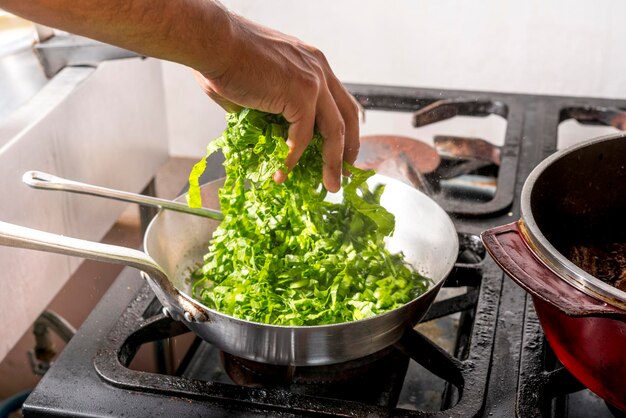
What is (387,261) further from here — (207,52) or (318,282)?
(207,52)

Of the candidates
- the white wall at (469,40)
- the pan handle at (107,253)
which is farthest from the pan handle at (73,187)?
the white wall at (469,40)

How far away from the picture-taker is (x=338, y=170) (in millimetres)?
1097

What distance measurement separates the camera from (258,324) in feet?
3.02

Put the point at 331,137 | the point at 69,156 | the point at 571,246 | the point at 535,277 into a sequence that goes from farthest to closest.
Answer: the point at 69,156, the point at 571,246, the point at 331,137, the point at 535,277

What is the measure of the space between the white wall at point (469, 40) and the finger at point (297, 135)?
4.19 ft

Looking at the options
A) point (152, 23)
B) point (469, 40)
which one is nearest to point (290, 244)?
point (152, 23)

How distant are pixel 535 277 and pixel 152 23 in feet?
1.79

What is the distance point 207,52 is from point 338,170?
10.4 inches

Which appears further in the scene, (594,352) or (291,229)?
(291,229)

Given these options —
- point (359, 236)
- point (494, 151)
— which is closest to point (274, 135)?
point (359, 236)

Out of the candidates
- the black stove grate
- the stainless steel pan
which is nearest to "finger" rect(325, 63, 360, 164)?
the stainless steel pan

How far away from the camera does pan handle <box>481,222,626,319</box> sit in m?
0.79

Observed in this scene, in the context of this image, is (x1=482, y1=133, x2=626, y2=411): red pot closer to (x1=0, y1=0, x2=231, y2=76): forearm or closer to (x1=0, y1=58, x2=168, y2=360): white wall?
(x1=0, y1=0, x2=231, y2=76): forearm

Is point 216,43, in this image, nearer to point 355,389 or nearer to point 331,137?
point 331,137
